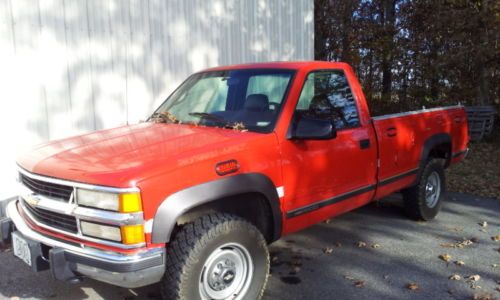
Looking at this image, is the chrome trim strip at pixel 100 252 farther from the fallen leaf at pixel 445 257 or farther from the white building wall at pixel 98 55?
the fallen leaf at pixel 445 257

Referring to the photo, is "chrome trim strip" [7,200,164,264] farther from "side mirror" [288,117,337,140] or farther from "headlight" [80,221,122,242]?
"side mirror" [288,117,337,140]

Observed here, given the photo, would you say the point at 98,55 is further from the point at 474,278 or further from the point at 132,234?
the point at 474,278

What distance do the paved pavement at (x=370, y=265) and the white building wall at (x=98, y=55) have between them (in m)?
1.95

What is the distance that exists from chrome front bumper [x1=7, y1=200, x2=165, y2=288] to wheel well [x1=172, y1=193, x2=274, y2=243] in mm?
345

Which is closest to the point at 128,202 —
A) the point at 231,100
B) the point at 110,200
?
the point at 110,200

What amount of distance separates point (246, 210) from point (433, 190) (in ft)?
10.5

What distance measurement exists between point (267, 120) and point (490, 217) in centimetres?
381

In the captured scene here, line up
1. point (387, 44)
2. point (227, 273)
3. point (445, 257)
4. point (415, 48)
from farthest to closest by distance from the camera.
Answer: point (387, 44), point (415, 48), point (445, 257), point (227, 273)

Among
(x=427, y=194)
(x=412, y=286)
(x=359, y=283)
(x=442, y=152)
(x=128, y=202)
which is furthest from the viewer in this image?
(x=442, y=152)

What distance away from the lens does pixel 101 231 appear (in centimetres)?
277

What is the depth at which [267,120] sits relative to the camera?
361 cm

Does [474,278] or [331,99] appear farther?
[331,99]

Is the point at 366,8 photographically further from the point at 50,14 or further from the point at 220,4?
the point at 50,14

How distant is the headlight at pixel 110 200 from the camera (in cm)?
265
